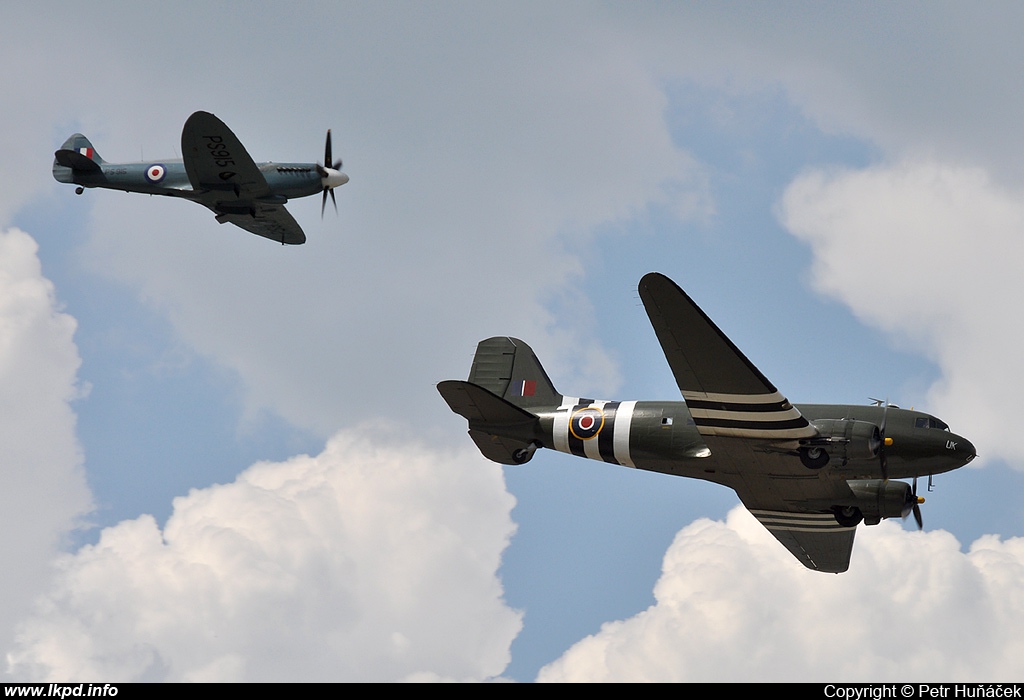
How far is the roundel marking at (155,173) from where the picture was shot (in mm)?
52469

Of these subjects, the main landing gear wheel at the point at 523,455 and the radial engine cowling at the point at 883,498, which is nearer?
the radial engine cowling at the point at 883,498

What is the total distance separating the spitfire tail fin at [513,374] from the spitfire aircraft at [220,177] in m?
16.5

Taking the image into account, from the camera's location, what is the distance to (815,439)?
97.7ft

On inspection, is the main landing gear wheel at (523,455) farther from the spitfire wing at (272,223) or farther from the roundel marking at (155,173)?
the roundel marking at (155,173)

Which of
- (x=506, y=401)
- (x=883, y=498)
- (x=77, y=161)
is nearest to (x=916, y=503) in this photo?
(x=883, y=498)

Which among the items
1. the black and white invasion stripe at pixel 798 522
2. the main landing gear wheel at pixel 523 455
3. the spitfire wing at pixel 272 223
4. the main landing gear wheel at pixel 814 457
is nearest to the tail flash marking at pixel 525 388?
the main landing gear wheel at pixel 523 455

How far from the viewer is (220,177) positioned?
49938mm
